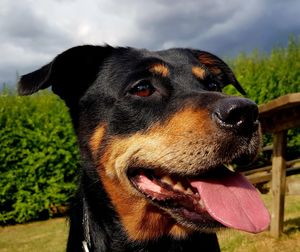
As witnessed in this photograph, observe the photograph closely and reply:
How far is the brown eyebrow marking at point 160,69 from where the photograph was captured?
133 inches

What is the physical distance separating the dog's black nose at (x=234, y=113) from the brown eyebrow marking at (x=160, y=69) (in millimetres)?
764

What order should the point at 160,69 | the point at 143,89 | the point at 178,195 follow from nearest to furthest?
the point at 178,195 → the point at 143,89 → the point at 160,69

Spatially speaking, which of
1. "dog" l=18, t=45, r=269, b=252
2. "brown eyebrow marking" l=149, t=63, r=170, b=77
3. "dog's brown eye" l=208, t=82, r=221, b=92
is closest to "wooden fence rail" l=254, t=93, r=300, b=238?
"dog's brown eye" l=208, t=82, r=221, b=92

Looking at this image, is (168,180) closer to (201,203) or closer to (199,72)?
(201,203)

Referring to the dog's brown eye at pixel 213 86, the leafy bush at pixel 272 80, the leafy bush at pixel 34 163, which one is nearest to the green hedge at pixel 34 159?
the leafy bush at pixel 34 163

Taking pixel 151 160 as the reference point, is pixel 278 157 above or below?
above

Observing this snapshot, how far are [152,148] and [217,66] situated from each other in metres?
1.68

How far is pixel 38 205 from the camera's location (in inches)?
444

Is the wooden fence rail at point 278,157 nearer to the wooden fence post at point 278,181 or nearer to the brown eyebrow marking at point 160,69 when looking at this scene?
the wooden fence post at point 278,181

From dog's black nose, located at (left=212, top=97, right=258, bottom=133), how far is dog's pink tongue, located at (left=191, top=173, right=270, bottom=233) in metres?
0.41

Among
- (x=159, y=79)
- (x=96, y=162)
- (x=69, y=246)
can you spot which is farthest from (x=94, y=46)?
(x=69, y=246)

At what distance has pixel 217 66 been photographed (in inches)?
172

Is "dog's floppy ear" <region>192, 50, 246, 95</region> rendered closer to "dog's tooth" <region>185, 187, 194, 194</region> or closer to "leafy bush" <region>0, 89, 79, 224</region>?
"dog's tooth" <region>185, 187, 194, 194</region>

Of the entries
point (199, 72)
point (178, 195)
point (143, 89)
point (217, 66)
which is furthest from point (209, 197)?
point (217, 66)
